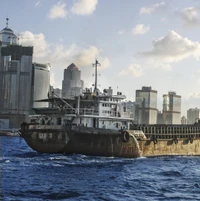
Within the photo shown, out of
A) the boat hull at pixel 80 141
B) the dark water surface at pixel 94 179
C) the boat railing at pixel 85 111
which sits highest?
the boat railing at pixel 85 111

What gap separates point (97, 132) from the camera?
138 feet

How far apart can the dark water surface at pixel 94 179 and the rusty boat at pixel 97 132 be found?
5.24ft

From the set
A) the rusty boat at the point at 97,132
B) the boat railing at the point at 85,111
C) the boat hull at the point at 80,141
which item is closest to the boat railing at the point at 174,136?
the rusty boat at the point at 97,132

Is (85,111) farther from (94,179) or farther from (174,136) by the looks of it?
(94,179)

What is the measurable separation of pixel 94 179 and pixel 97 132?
42.9 ft

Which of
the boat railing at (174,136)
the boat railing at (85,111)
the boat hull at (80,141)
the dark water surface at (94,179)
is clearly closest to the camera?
the dark water surface at (94,179)

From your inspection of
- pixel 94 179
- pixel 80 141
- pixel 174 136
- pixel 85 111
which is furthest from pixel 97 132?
pixel 174 136

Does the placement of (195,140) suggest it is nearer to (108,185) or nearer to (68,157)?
(68,157)

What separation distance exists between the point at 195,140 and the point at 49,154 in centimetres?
2326

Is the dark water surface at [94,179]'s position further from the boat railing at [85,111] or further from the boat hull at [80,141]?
the boat railing at [85,111]

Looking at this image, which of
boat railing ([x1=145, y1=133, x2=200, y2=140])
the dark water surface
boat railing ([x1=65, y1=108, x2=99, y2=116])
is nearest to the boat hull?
the dark water surface

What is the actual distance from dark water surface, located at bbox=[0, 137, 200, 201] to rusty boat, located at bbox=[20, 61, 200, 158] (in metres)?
1.60

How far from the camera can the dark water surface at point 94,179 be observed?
78.3ft

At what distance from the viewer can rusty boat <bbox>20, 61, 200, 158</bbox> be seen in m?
42.1
